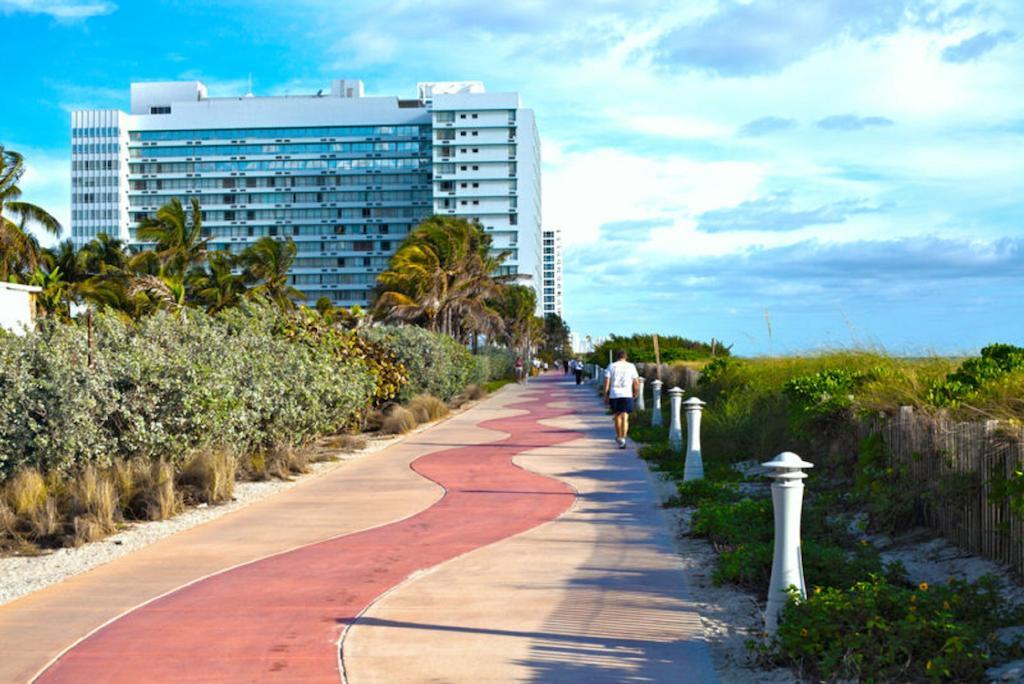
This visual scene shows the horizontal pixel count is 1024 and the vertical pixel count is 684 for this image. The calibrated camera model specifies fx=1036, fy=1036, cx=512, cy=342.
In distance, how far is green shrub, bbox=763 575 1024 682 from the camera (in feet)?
16.4

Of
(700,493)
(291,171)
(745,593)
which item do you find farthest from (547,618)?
(291,171)

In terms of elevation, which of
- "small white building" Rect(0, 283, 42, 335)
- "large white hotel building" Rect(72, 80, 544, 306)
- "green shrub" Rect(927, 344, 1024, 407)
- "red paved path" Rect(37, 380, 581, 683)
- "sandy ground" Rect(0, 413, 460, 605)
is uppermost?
"large white hotel building" Rect(72, 80, 544, 306)

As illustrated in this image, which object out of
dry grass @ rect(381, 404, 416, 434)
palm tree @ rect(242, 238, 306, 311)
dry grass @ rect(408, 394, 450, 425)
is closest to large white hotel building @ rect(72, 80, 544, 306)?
palm tree @ rect(242, 238, 306, 311)

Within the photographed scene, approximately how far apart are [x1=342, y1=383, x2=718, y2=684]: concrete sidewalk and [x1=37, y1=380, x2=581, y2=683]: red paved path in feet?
0.86

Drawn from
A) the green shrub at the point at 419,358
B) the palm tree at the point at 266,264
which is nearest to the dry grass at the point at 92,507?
the green shrub at the point at 419,358

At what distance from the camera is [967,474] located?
7695 millimetres

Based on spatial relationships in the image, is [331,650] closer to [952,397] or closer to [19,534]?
[19,534]

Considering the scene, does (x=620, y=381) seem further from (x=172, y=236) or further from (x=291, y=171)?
(x=291, y=171)

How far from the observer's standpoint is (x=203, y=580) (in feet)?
26.5

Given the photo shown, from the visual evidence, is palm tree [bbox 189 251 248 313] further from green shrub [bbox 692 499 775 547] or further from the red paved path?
green shrub [bbox 692 499 775 547]

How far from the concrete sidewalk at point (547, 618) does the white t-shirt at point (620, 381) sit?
8.31 meters

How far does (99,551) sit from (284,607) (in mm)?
3096

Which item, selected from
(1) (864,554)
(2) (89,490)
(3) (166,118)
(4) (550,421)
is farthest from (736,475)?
(3) (166,118)

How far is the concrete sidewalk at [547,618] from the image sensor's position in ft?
18.7
